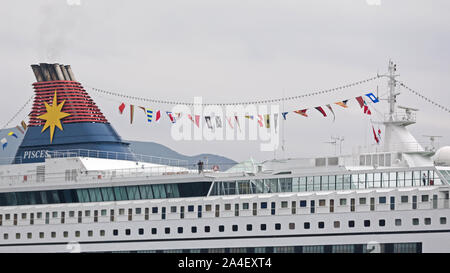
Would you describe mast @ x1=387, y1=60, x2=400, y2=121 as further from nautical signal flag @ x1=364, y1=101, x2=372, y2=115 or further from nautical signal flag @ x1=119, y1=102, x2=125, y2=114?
nautical signal flag @ x1=119, y1=102, x2=125, y2=114

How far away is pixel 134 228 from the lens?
4478 cm

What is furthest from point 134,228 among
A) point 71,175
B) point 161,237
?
point 71,175

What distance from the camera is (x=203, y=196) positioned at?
44250mm

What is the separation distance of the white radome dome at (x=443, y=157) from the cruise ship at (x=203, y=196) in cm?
7

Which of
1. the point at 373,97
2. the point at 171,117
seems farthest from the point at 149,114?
the point at 373,97

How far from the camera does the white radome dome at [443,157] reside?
43.4 m

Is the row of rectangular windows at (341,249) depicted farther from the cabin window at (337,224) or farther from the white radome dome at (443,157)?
the white radome dome at (443,157)

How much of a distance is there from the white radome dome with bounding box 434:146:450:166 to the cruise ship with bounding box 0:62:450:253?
75mm

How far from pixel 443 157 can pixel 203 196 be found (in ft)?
42.2

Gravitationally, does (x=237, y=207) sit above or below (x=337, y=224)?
above

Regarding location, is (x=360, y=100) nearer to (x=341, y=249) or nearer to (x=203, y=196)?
(x=341, y=249)

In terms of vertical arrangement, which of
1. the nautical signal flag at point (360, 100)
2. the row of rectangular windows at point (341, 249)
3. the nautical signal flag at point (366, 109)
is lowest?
the row of rectangular windows at point (341, 249)

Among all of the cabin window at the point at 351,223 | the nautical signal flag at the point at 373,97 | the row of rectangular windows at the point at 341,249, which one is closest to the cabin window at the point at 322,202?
the cabin window at the point at 351,223
